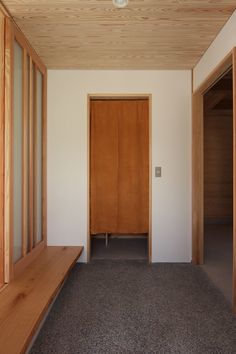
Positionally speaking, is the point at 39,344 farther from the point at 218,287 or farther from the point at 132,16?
the point at 132,16

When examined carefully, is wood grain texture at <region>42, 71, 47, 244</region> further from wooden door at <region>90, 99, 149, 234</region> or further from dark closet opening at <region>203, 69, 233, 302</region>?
dark closet opening at <region>203, 69, 233, 302</region>

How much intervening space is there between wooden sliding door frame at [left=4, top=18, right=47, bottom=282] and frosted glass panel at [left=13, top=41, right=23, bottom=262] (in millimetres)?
42

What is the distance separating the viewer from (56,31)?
2.35 m

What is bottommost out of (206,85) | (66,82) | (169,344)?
(169,344)

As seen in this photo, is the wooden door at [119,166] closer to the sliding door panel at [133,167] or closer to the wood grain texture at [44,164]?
the sliding door panel at [133,167]

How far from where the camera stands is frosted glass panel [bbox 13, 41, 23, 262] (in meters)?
2.28

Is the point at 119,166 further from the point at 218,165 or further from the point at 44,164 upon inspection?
the point at 218,165

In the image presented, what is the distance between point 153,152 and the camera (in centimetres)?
318

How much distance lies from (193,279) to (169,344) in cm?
113

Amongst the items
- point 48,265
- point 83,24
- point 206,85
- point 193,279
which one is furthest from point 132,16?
point 193,279

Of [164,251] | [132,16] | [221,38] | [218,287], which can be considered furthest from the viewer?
[164,251]

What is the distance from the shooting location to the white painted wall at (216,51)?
2.08 m

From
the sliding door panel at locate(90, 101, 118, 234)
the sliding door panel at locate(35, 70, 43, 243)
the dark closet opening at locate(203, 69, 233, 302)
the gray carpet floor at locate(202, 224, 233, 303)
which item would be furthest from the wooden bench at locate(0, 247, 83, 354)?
the dark closet opening at locate(203, 69, 233, 302)

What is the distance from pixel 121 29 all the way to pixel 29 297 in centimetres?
238
